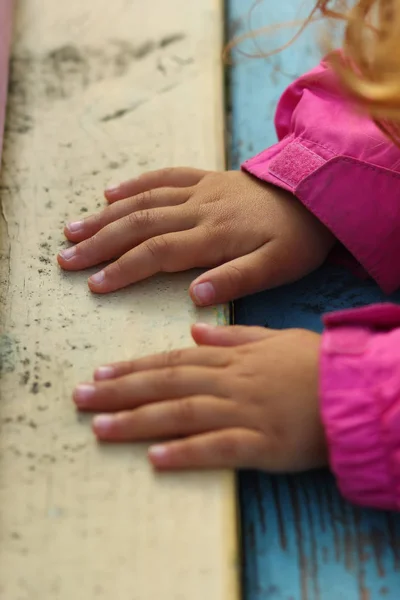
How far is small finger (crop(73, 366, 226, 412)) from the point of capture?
64 cm

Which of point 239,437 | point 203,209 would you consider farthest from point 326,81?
point 239,437

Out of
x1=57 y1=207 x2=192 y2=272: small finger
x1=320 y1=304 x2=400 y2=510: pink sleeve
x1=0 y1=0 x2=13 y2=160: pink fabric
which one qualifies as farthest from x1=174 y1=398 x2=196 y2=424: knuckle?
x1=0 y1=0 x2=13 y2=160: pink fabric

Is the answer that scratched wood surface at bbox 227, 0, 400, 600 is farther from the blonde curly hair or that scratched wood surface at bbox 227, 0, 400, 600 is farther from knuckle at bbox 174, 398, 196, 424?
the blonde curly hair

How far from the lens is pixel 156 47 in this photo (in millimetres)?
1053

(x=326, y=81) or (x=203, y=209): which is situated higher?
(x=326, y=81)

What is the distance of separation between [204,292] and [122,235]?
121mm

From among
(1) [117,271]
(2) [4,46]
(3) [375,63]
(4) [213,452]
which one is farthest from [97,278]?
(2) [4,46]

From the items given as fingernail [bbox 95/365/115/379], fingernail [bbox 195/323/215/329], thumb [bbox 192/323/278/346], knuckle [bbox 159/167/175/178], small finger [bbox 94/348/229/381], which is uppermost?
knuckle [bbox 159/167/175/178]

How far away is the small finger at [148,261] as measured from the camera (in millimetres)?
749

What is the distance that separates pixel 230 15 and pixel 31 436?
0.79m

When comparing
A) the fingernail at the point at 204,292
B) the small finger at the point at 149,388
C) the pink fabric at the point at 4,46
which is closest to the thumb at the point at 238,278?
the fingernail at the point at 204,292

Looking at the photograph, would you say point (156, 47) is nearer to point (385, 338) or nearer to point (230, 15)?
point (230, 15)

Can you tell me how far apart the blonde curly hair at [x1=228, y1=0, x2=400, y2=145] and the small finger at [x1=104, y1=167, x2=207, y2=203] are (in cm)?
21

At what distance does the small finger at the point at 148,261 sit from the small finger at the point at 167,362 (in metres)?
0.12
